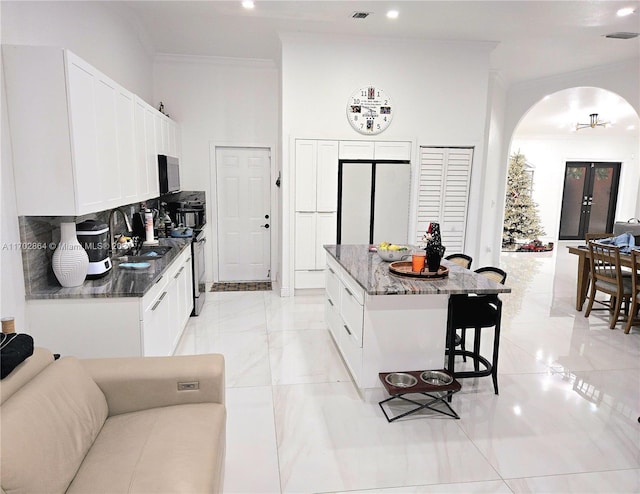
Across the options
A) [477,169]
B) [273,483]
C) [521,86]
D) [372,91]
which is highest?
[521,86]

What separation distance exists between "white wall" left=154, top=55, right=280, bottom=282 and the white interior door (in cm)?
14

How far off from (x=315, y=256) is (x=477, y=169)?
2.47 metres

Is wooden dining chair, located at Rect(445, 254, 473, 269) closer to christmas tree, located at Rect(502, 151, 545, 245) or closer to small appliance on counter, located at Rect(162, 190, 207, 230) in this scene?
small appliance on counter, located at Rect(162, 190, 207, 230)

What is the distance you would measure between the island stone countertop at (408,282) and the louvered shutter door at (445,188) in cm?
232

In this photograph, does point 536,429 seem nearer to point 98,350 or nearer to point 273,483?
point 273,483

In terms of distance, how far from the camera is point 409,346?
3.01 meters

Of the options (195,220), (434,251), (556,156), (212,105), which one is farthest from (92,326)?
(556,156)

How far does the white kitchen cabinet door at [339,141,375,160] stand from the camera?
546 centimetres

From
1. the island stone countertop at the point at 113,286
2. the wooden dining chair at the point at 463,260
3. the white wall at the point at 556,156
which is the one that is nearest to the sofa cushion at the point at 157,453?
the island stone countertop at the point at 113,286

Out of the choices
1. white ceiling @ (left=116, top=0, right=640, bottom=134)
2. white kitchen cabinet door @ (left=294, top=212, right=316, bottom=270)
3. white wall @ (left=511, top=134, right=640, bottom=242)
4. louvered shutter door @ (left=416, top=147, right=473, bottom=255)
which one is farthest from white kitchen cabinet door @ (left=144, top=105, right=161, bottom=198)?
white wall @ (left=511, top=134, right=640, bottom=242)

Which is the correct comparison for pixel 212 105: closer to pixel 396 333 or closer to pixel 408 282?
pixel 408 282

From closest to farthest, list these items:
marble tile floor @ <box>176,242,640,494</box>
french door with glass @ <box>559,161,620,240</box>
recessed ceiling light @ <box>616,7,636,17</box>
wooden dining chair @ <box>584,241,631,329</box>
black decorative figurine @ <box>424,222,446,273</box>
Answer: marble tile floor @ <box>176,242,640,494</box> < black decorative figurine @ <box>424,222,446,273</box> < recessed ceiling light @ <box>616,7,636,17</box> < wooden dining chair @ <box>584,241,631,329</box> < french door with glass @ <box>559,161,620,240</box>

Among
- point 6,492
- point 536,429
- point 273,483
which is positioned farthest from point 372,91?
point 6,492

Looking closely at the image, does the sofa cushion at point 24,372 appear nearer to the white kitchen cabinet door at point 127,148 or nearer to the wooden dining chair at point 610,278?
the white kitchen cabinet door at point 127,148
